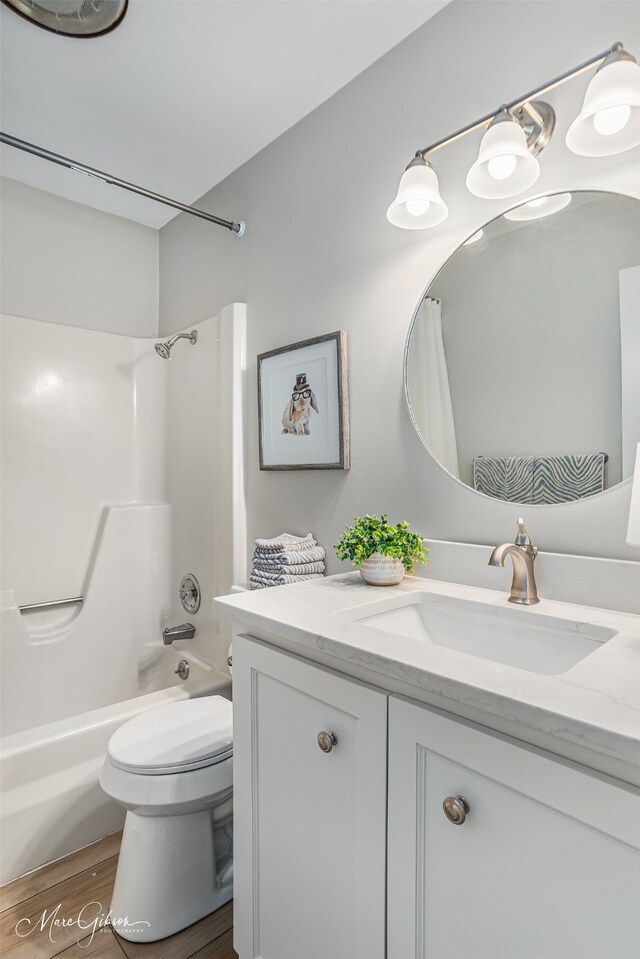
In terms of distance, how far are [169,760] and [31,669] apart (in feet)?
3.47

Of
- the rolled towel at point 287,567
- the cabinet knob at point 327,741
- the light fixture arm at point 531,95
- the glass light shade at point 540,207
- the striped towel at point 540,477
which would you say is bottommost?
the cabinet knob at point 327,741

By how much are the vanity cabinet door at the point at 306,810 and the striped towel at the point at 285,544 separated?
531 millimetres

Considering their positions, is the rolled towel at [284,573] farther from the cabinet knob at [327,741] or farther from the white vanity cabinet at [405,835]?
the cabinet knob at [327,741]

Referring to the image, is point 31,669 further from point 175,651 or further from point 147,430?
point 147,430

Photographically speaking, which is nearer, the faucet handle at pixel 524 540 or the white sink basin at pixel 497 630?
the white sink basin at pixel 497 630

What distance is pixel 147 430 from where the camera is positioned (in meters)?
2.62

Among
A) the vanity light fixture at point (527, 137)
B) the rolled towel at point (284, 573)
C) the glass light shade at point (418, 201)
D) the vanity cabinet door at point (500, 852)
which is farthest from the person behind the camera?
the rolled towel at point (284, 573)

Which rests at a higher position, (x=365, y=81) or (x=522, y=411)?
(x=365, y=81)

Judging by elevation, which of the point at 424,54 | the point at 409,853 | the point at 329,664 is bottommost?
the point at 409,853

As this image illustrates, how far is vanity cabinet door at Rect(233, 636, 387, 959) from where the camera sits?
846 mm

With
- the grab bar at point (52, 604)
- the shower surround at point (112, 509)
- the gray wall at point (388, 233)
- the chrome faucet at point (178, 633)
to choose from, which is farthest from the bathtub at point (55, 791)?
the gray wall at point (388, 233)

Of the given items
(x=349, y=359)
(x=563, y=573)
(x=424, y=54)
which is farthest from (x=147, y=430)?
(x=563, y=573)

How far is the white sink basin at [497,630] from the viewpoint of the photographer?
0.98 meters

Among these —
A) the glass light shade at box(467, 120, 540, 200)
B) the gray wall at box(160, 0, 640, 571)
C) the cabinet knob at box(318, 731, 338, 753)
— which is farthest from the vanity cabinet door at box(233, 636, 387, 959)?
the glass light shade at box(467, 120, 540, 200)
